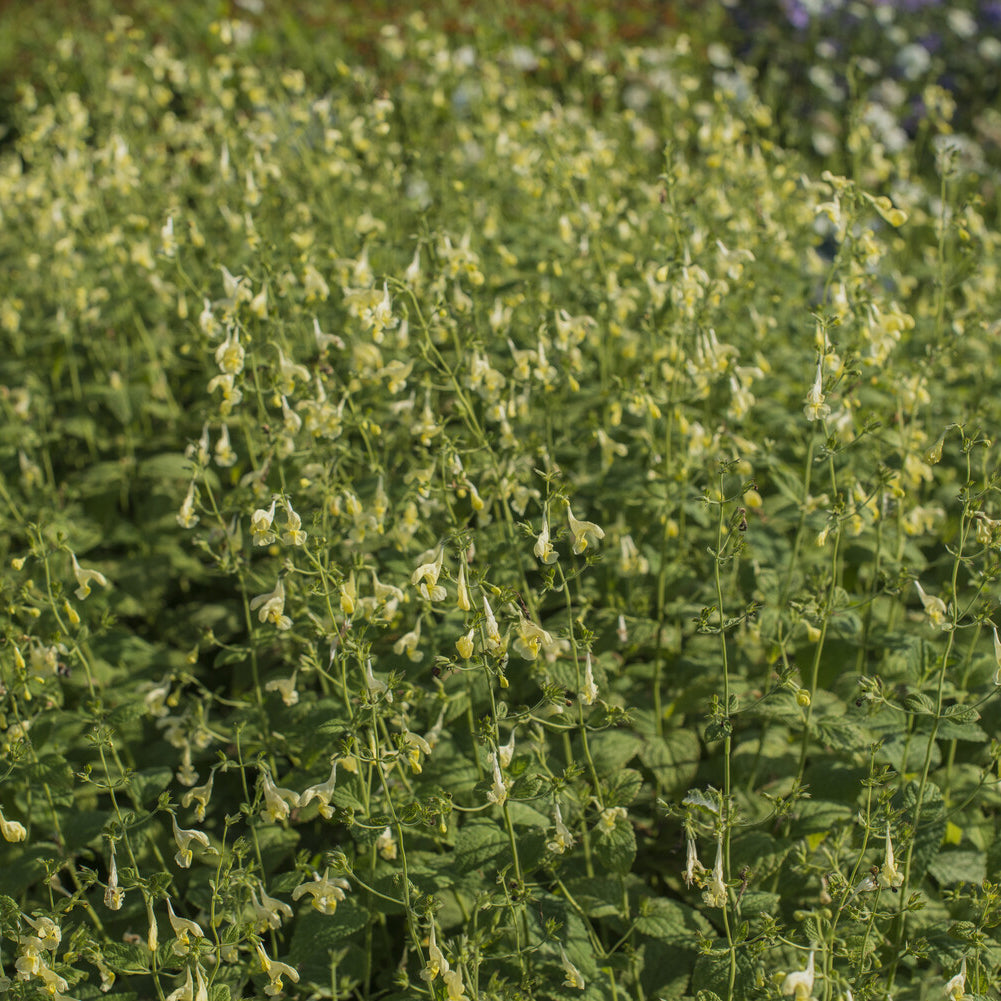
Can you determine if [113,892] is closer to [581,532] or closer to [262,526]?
[262,526]

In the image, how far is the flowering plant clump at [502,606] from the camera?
2551 mm

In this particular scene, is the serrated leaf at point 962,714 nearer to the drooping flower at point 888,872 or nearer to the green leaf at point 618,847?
the drooping flower at point 888,872

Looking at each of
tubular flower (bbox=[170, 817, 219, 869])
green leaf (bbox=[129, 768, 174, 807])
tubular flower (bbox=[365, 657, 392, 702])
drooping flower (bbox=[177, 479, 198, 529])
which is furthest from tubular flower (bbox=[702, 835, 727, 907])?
drooping flower (bbox=[177, 479, 198, 529])

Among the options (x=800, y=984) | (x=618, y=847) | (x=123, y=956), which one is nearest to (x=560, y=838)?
(x=618, y=847)

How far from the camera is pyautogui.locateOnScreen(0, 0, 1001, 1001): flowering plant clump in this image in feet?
8.37

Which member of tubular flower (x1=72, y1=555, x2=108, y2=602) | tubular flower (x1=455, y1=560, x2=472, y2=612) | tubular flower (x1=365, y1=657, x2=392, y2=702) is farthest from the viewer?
tubular flower (x1=72, y1=555, x2=108, y2=602)

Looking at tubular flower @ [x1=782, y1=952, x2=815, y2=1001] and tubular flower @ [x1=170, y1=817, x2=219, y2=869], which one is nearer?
tubular flower @ [x1=782, y1=952, x2=815, y2=1001]

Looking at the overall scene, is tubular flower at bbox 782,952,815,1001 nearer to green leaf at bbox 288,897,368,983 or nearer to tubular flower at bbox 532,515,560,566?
tubular flower at bbox 532,515,560,566

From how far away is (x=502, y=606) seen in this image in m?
2.50

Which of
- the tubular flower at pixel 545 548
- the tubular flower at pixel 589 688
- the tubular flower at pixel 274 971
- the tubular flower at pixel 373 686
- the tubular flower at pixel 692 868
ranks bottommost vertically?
the tubular flower at pixel 274 971

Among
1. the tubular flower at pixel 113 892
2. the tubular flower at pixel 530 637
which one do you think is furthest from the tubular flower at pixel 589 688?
the tubular flower at pixel 113 892

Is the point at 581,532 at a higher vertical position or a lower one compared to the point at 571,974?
higher

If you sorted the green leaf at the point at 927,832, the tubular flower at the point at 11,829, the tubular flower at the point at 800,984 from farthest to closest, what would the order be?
the green leaf at the point at 927,832 < the tubular flower at the point at 11,829 < the tubular flower at the point at 800,984

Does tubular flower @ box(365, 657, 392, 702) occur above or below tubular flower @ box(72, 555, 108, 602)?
above
